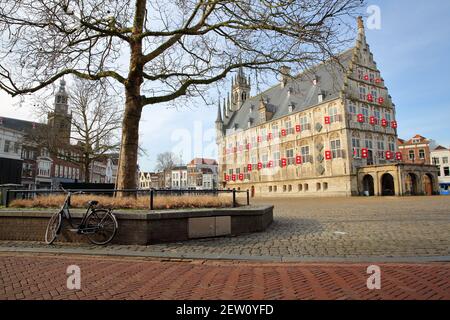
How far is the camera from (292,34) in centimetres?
823

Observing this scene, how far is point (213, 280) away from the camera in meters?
4.43

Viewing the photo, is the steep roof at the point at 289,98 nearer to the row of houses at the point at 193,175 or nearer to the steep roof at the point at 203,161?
the row of houses at the point at 193,175

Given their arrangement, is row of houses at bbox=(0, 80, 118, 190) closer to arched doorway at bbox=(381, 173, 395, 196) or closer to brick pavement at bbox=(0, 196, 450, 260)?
brick pavement at bbox=(0, 196, 450, 260)

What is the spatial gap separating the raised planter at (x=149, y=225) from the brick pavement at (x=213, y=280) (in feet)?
4.18

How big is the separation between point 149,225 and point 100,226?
1228 millimetres

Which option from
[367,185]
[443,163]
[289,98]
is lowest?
[367,185]

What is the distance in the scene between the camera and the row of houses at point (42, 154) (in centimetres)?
2333

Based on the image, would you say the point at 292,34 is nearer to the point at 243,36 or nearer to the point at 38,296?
the point at 243,36

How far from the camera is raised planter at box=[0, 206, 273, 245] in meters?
6.96

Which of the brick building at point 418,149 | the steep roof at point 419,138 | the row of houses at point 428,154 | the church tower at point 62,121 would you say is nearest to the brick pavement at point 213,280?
the church tower at point 62,121

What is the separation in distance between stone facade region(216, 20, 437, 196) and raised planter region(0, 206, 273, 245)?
83.4 ft

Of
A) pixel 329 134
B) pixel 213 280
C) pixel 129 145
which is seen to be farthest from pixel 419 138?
pixel 213 280

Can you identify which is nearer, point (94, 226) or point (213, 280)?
point (213, 280)

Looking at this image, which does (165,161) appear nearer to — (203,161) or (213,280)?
(203,161)
